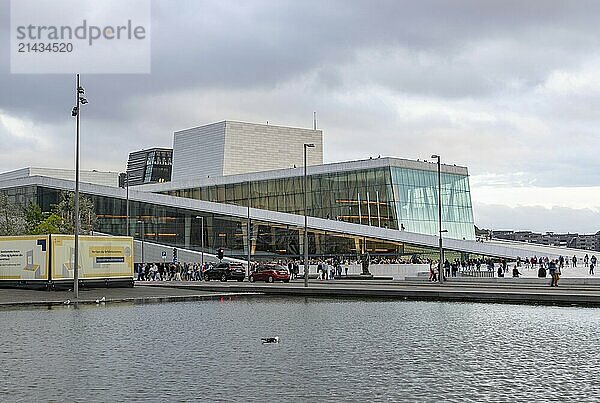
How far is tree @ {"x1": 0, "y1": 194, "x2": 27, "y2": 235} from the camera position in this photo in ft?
253

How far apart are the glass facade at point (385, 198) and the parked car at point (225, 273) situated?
27952mm

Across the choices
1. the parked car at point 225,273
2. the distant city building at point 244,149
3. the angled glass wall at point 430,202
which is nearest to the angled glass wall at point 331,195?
the angled glass wall at point 430,202

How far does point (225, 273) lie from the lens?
63344 millimetres

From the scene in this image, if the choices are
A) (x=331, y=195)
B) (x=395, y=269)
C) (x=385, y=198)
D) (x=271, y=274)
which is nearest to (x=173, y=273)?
(x=271, y=274)

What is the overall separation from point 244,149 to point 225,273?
58581mm

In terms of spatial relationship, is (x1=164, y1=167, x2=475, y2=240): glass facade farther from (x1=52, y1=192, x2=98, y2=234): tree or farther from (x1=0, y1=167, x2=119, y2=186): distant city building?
(x1=0, y1=167, x2=119, y2=186): distant city building

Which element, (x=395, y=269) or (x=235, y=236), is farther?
(x=235, y=236)

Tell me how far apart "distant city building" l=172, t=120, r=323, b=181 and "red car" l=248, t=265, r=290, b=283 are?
61.2 m

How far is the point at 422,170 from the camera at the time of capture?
9125 centimetres

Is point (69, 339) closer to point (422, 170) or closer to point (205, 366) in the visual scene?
point (205, 366)

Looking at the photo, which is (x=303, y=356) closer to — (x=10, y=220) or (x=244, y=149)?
(x=10, y=220)

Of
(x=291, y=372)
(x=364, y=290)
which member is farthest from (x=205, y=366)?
(x=364, y=290)

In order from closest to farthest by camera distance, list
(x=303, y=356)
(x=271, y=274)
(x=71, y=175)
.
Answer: (x=303, y=356) → (x=271, y=274) → (x=71, y=175)

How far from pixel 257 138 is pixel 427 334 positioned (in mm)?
101505
